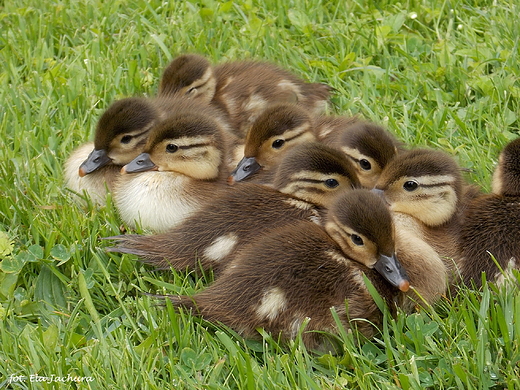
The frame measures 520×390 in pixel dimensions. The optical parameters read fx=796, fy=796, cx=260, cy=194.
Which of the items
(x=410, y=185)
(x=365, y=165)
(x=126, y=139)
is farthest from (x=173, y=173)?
(x=410, y=185)

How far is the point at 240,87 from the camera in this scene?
157 inches

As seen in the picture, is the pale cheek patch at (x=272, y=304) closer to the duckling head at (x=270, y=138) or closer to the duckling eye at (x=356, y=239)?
the duckling eye at (x=356, y=239)

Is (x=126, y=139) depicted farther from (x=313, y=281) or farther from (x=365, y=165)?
(x=313, y=281)

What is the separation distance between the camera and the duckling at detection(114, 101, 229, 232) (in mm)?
3227

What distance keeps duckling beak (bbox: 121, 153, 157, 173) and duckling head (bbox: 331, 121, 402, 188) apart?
790 millimetres

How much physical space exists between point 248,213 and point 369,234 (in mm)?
526

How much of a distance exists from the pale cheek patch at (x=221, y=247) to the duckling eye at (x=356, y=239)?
464 millimetres

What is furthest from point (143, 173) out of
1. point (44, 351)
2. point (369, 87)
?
point (369, 87)

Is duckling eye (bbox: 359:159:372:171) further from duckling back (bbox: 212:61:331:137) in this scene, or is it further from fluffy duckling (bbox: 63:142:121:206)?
fluffy duckling (bbox: 63:142:121:206)

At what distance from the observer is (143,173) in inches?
132

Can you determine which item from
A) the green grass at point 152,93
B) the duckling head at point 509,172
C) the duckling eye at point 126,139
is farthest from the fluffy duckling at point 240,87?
the duckling head at point 509,172

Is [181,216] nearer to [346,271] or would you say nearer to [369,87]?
[346,271]

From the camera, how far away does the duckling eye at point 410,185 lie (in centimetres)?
299

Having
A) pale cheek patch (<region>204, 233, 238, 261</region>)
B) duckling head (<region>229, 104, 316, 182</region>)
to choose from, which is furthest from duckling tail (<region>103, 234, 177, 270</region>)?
duckling head (<region>229, 104, 316, 182</region>)
